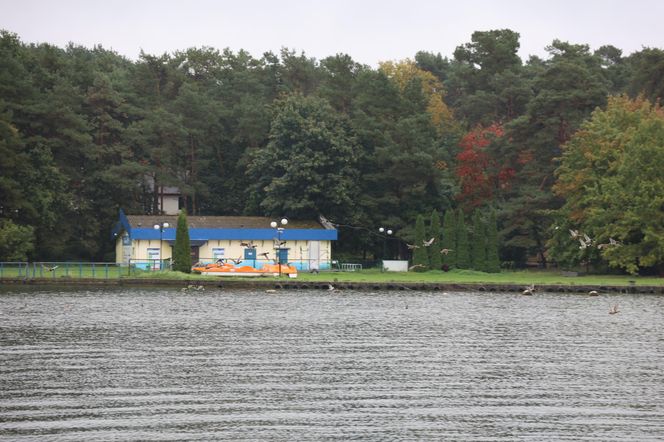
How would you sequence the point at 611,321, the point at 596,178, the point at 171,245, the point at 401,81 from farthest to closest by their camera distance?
the point at 401,81 → the point at 171,245 → the point at 596,178 → the point at 611,321

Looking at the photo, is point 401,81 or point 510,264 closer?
point 510,264

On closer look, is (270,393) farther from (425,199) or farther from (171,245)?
(425,199)

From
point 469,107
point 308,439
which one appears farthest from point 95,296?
point 469,107

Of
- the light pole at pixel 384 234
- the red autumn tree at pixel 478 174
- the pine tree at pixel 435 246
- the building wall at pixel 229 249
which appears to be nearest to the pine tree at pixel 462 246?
the pine tree at pixel 435 246

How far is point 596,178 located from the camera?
246 ft

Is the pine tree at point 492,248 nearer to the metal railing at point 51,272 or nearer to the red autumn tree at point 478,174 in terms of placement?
the red autumn tree at point 478,174

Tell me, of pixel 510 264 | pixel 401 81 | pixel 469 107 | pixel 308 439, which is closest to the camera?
pixel 308 439

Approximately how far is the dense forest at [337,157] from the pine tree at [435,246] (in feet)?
9.94

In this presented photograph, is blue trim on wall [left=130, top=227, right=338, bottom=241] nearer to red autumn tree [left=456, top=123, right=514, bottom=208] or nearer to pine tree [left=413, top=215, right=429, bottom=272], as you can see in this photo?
pine tree [left=413, top=215, right=429, bottom=272]

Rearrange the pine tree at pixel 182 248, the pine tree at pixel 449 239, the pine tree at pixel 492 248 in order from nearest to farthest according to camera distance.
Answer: the pine tree at pixel 182 248, the pine tree at pixel 492 248, the pine tree at pixel 449 239

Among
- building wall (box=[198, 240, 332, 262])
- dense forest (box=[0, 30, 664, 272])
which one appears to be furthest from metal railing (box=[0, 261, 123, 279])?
building wall (box=[198, 240, 332, 262])

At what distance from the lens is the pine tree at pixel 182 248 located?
71375 mm

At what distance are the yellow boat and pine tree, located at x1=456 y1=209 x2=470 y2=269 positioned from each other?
47.7ft

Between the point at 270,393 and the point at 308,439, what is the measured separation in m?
5.22
